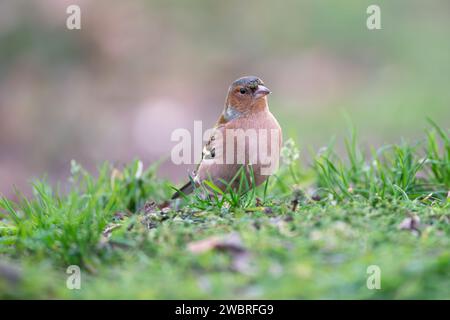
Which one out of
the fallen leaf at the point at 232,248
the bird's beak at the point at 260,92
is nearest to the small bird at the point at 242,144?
the bird's beak at the point at 260,92

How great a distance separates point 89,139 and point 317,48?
4.61 m

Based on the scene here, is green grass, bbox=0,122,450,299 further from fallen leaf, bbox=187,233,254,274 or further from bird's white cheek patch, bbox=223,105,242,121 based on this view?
bird's white cheek patch, bbox=223,105,242,121

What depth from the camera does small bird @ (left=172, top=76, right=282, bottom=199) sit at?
5367mm

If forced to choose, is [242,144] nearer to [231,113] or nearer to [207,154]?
[207,154]

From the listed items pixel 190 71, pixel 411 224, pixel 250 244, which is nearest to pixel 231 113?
pixel 411 224

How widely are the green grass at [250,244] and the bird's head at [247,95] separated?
0.67m

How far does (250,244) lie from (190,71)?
835 cm

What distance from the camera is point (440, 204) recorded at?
469cm

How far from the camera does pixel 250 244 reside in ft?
11.9

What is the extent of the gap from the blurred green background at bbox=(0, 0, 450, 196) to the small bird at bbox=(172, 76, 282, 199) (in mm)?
3339

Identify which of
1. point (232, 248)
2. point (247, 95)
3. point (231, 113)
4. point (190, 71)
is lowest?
point (232, 248)

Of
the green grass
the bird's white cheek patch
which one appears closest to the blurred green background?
the bird's white cheek patch

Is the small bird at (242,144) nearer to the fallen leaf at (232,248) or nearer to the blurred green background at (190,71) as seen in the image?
the fallen leaf at (232,248)

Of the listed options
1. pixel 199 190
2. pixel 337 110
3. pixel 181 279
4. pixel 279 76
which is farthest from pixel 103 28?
pixel 181 279
